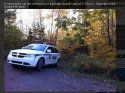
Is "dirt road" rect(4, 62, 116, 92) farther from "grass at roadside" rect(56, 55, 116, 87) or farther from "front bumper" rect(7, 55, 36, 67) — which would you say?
"grass at roadside" rect(56, 55, 116, 87)

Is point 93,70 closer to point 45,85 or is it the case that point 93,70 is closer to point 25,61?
point 45,85

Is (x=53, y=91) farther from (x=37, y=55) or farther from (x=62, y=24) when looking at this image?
(x=62, y=24)

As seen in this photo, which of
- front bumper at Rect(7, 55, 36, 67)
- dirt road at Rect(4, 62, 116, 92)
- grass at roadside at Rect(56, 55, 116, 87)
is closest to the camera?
dirt road at Rect(4, 62, 116, 92)

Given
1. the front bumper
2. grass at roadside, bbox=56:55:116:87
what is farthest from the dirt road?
grass at roadside, bbox=56:55:116:87

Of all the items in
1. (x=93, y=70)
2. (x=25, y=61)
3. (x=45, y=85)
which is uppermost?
(x=25, y=61)

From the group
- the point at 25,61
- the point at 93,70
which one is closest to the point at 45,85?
the point at 25,61

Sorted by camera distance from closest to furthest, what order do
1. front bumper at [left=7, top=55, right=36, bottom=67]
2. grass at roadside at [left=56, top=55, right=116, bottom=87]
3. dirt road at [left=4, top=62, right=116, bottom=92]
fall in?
dirt road at [left=4, top=62, right=116, bottom=92] < front bumper at [left=7, top=55, right=36, bottom=67] < grass at roadside at [left=56, top=55, right=116, bottom=87]

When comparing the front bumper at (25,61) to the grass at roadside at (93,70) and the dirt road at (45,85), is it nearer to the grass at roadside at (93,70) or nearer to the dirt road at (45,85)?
the dirt road at (45,85)

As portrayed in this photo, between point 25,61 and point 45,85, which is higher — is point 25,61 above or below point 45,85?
above

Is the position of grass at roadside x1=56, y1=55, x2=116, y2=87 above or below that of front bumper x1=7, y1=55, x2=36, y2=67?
below

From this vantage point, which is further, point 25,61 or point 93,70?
point 93,70

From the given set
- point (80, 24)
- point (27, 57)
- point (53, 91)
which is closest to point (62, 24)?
point (80, 24)

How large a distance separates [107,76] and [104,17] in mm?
5421

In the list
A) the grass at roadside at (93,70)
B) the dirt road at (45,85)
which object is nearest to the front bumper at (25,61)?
the dirt road at (45,85)
